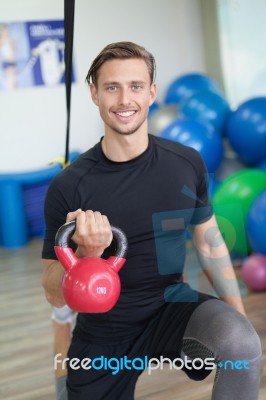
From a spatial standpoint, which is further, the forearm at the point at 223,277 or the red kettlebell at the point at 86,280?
the forearm at the point at 223,277

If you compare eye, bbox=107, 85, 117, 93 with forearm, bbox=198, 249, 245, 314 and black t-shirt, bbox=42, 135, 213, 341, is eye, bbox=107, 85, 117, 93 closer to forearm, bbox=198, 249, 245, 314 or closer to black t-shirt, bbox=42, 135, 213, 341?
black t-shirt, bbox=42, 135, 213, 341

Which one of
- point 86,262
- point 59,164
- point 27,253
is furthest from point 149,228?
point 59,164

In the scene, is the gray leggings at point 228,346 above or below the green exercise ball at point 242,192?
above

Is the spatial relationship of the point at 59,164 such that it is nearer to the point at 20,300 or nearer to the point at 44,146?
the point at 44,146

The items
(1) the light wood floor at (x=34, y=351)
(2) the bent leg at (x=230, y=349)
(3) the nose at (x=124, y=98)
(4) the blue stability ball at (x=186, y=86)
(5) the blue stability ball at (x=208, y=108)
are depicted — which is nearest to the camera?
(2) the bent leg at (x=230, y=349)

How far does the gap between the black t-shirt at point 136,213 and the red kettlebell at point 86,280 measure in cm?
30

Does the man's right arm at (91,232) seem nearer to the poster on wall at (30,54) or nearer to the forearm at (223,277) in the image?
the forearm at (223,277)

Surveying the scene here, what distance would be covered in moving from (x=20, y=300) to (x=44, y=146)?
6.90ft

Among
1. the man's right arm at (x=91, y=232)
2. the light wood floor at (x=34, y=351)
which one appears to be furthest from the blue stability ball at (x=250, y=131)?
the man's right arm at (x=91, y=232)

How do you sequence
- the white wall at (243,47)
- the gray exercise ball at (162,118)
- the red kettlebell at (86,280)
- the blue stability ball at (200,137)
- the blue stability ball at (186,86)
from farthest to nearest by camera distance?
the blue stability ball at (186,86)
the white wall at (243,47)
the gray exercise ball at (162,118)
the blue stability ball at (200,137)
the red kettlebell at (86,280)

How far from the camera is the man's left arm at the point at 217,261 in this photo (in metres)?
1.39

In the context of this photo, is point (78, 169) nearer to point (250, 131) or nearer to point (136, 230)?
point (136, 230)

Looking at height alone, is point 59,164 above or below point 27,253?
above

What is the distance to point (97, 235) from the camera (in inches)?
38.2
